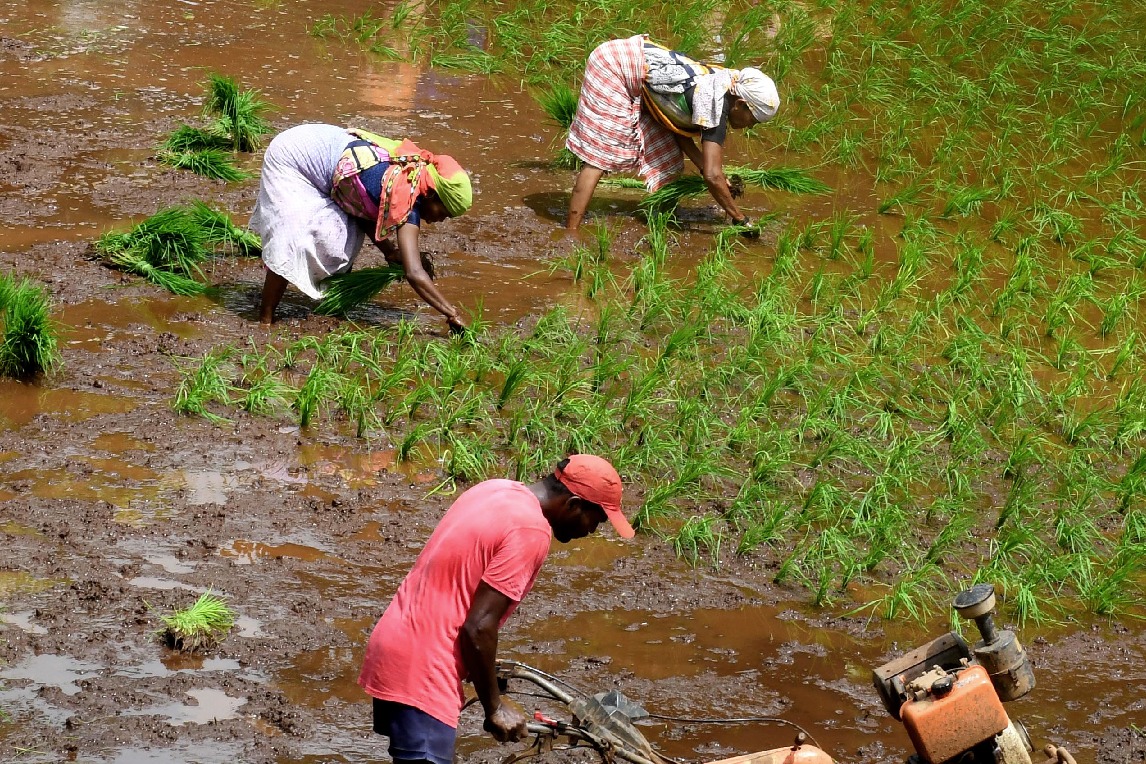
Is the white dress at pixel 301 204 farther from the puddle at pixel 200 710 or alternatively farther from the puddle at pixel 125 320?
the puddle at pixel 200 710

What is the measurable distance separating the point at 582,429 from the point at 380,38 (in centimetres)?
503

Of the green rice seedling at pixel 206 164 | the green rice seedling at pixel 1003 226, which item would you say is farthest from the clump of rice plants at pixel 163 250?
the green rice seedling at pixel 1003 226

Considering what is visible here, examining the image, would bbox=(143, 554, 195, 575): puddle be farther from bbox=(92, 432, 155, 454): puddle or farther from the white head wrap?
the white head wrap

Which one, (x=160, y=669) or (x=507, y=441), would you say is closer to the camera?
(x=160, y=669)

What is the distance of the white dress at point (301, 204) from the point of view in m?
5.71

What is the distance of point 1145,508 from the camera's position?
5703 mm

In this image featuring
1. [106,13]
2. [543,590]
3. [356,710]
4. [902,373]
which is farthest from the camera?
[106,13]

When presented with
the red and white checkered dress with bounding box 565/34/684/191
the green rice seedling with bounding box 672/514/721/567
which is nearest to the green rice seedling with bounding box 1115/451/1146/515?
the green rice seedling with bounding box 672/514/721/567

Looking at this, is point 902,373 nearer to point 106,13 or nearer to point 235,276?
point 235,276

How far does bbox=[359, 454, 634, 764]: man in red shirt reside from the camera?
3.04 meters

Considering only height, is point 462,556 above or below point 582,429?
above

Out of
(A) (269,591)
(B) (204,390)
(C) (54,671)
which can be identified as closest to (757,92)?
(B) (204,390)

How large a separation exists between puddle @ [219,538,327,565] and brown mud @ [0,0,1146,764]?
0.5 inches

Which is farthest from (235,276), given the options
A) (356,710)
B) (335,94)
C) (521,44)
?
(521,44)
